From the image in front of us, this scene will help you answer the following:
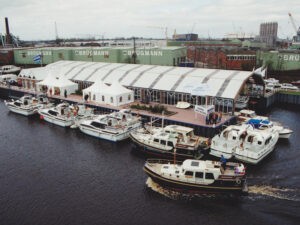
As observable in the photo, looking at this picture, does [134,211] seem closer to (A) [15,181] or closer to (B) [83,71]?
(A) [15,181]

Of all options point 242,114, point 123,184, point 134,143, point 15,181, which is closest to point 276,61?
point 242,114

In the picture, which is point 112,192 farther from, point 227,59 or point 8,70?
point 8,70

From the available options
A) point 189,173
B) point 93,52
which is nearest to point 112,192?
point 189,173

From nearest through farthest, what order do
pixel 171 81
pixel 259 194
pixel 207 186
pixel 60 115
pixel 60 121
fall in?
pixel 207 186, pixel 259 194, pixel 60 121, pixel 60 115, pixel 171 81

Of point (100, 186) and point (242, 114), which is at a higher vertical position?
point (242, 114)

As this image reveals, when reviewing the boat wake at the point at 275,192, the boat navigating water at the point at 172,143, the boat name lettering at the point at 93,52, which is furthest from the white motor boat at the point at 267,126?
the boat name lettering at the point at 93,52
